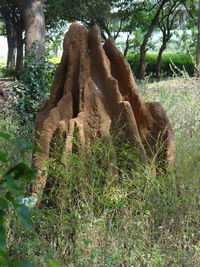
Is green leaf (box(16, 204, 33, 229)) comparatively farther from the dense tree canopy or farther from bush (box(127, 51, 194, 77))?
bush (box(127, 51, 194, 77))

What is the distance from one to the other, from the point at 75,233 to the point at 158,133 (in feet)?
5.80

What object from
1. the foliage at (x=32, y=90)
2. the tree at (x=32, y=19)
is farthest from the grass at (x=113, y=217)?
the tree at (x=32, y=19)

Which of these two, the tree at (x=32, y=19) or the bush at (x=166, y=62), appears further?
the bush at (x=166, y=62)

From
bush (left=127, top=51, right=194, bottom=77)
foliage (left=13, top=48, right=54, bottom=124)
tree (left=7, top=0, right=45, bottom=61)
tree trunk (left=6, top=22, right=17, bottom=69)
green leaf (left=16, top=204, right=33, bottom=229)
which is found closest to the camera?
green leaf (left=16, top=204, right=33, bottom=229)

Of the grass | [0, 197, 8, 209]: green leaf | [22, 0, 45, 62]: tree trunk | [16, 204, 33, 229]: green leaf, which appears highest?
[22, 0, 45, 62]: tree trunk

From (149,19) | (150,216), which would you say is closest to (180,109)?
(150,216)

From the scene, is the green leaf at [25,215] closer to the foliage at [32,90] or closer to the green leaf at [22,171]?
the green leaf at [22,171]

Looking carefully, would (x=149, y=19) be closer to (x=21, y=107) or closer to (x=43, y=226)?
(x=21, y=107)

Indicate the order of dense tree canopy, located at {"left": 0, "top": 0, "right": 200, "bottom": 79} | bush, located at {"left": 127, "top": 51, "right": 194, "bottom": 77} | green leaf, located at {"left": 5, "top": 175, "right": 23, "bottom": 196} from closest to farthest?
green leaf, located at {"left": 5, "top": 175, "right": 23, "bottom": 196}
dense tree canopy, located at {"left": 0, "top": 0, "right": 200, "bottom": 79}
bush, located at {"left": 127, "top": 51, "right": 194, "bottom": 77}

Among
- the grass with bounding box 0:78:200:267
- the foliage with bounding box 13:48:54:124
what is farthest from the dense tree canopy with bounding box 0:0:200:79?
the grass with bounding box 0:78:200:267

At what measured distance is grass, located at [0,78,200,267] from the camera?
4.15 m

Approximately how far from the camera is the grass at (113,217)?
4.15m

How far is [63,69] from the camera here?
238 inches

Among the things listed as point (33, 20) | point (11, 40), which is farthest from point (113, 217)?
point (11, 40)
